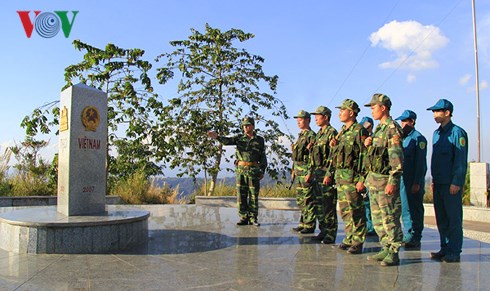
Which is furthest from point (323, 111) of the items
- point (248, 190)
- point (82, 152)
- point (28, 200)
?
point (28, 200)

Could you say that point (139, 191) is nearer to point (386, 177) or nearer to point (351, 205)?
point (351, 205)

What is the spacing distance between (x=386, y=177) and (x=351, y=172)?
1.63 ft

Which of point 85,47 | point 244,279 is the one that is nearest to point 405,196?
point 244,279

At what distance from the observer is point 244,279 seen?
3867mm

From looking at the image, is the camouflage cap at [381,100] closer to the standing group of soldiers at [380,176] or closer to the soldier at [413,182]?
the standing group of soldiers at [380,176]

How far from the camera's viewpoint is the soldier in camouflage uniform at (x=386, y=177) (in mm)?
4344

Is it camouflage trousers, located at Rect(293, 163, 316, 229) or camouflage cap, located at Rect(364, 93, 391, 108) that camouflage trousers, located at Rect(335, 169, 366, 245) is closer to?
camouflage cap, located at Rect(364, 93, 391, 108)

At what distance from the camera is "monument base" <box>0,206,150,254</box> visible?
4.79m

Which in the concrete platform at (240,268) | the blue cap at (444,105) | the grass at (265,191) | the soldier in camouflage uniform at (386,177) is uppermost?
the blue cap at (444,105)

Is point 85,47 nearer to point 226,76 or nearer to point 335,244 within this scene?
point 226,76

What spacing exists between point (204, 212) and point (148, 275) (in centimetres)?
489

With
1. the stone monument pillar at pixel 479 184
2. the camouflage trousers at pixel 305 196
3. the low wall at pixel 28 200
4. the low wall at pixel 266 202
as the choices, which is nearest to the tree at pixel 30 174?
the low wall at pixel 28 200

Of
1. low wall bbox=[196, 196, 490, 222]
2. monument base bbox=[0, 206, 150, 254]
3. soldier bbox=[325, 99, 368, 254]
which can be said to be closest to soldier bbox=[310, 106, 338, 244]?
soldier bbox=[325, 99, 368, 254]

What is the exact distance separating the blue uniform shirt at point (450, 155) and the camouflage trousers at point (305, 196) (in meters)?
1.74
